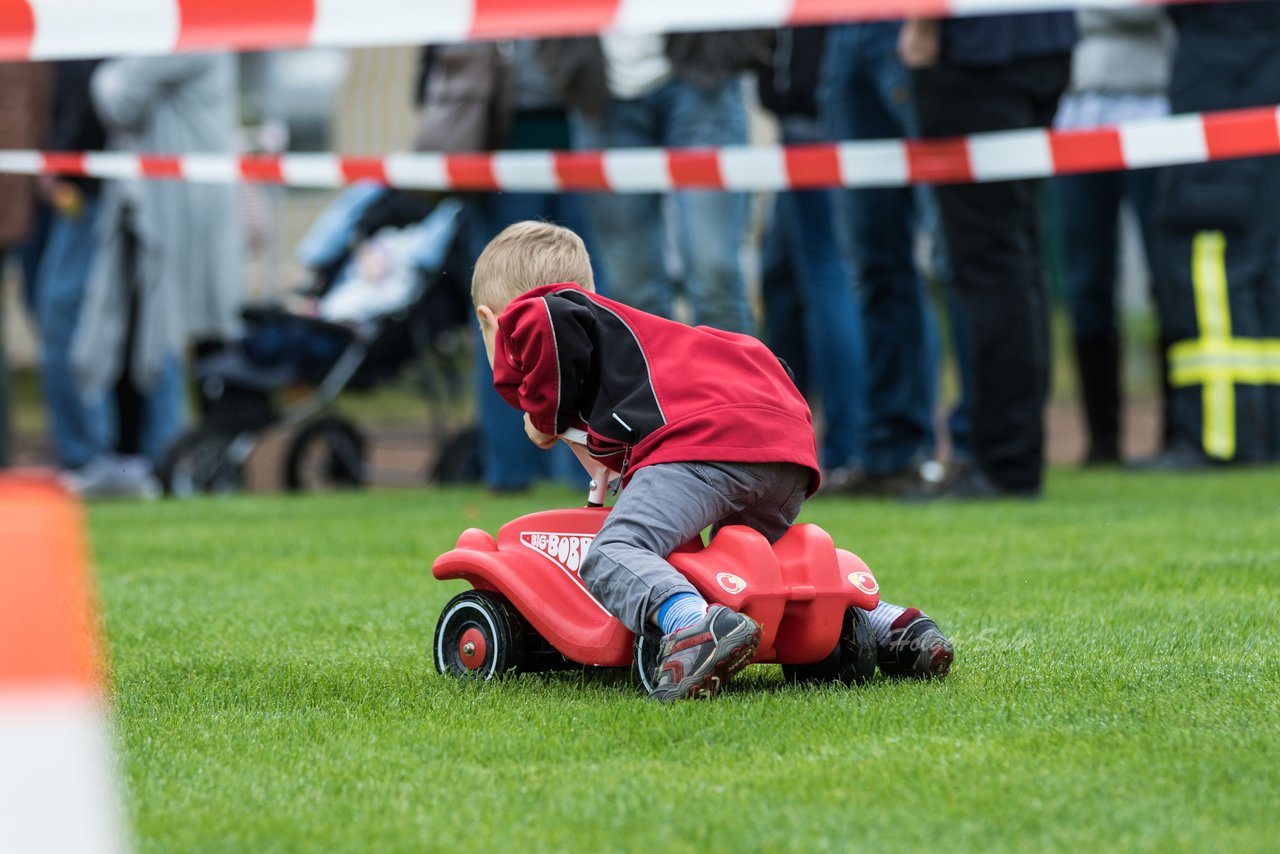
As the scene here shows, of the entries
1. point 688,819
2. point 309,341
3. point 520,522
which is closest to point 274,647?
point 520,522

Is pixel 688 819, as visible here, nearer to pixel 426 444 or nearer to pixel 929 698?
pixel 929 698

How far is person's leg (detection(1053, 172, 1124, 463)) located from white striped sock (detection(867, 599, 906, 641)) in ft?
16.7

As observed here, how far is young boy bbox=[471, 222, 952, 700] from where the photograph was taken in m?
3.01

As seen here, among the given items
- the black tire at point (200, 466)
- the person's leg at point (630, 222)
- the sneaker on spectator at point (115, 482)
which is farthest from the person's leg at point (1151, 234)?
the sneaker on spectator at point (115, 482)

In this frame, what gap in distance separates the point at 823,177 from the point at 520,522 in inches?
129

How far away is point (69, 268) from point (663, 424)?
6179mm

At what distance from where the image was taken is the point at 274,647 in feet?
11.6

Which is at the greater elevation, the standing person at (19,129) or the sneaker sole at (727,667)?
the standing person at (19,129)

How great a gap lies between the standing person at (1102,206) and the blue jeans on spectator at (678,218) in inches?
78.9

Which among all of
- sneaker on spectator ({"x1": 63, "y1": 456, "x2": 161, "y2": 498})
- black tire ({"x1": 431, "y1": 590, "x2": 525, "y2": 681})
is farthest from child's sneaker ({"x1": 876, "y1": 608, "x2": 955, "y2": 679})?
sneaker on spectator ({"x1": 63, "y1": 456, "x2": 161, "y2": 498})

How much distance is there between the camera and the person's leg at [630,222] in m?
6.64

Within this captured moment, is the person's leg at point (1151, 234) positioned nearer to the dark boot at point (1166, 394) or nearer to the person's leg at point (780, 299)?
the dark boot at point (1166, 394)

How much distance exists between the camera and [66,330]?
8531mm

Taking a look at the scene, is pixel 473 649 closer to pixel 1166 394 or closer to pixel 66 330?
pixel 1166 394
